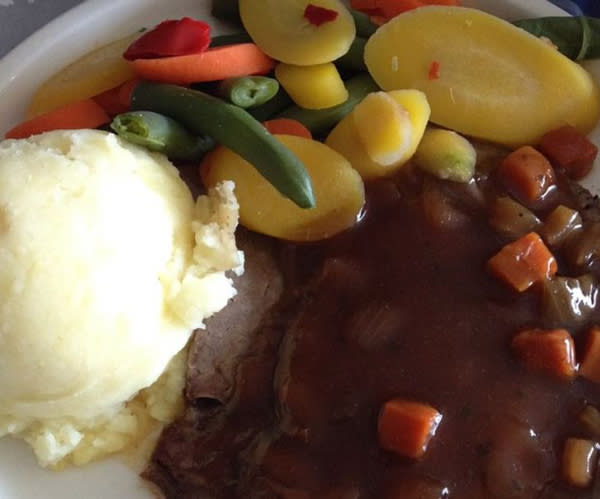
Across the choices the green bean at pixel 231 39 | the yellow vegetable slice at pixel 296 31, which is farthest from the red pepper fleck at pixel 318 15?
the green bean at pixel 231 39

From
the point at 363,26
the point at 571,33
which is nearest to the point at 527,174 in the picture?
the point at 571,33

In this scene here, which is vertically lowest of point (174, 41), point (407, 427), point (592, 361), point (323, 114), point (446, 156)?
point (592, 361)

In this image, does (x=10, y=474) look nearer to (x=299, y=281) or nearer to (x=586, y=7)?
(x=299, y=281)

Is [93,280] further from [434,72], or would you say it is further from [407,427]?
[434,72]

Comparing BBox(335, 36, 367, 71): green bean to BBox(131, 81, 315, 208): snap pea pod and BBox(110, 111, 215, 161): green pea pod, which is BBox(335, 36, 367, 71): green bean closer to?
BBox(131, 81, 315, 208): snap pea pod

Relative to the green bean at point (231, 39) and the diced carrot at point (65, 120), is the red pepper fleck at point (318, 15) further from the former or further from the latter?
the diced carrot at point (65, 120)

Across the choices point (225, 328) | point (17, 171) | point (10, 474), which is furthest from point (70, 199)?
point (10, 474)
